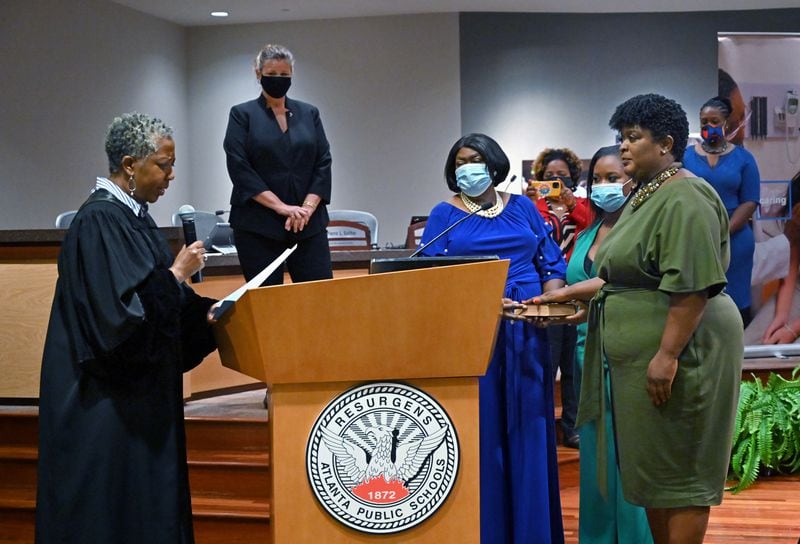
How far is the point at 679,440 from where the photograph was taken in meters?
2.25

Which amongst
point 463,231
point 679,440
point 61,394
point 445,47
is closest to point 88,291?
point 61,394

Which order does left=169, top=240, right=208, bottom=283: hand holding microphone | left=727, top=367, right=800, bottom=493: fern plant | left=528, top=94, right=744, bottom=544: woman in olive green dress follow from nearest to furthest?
1. left=528, top=94, right=744, bottom=544: woman in olive green dress
2. left=169, top=240, right=208, bottom=283: hand holding microphone
3. left=727, top=367, right=800, bottom=493: fern plant

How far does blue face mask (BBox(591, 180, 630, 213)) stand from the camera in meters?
3.04

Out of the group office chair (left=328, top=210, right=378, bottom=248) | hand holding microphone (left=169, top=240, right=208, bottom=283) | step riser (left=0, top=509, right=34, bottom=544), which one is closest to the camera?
hand holding microphone (left=169, top=240, right=208, bottom=283)

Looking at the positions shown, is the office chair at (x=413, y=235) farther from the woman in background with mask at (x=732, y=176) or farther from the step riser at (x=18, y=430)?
the step riser at (x=18, y=430)

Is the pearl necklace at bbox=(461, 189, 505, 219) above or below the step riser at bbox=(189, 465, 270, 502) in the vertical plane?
above

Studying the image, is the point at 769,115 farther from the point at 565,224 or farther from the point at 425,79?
the point at 425,79

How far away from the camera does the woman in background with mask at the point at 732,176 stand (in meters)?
4.64

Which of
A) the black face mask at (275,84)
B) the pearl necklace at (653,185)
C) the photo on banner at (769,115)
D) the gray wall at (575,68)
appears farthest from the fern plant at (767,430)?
the gray wall at (575,68)

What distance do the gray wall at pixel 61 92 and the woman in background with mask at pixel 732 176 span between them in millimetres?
5348

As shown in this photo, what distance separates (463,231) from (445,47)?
264 inches

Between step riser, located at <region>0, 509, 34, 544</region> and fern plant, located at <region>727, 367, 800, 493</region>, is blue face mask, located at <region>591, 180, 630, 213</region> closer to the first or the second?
fern plant, located at <region>727, 367, 800, 493</region>

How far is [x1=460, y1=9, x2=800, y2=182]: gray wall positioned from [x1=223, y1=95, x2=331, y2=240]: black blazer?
5.82 meters

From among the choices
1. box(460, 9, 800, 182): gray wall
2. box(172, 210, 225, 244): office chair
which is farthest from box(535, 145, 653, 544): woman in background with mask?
box(460, 9, 800, 182): gray wall
